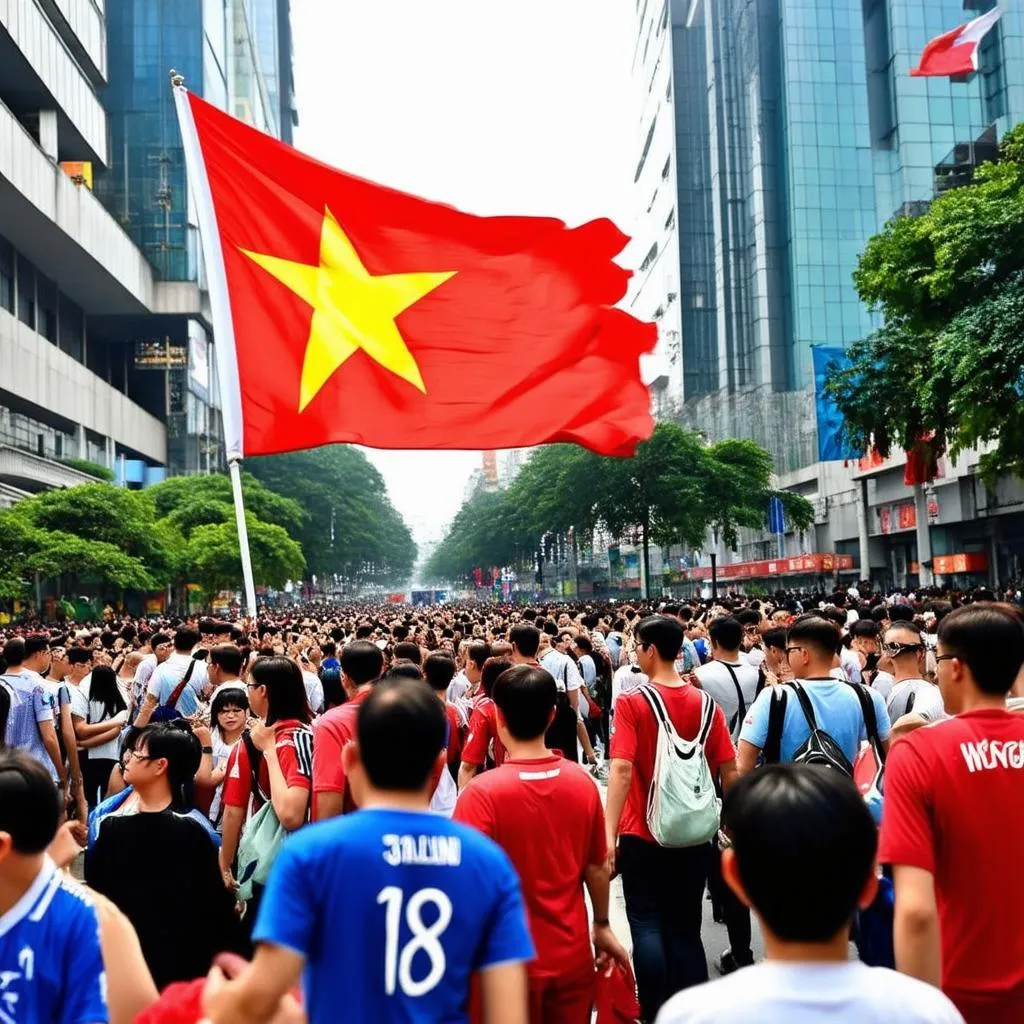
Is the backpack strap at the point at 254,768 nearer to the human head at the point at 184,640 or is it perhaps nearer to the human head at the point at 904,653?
the human head at the point at 904,653

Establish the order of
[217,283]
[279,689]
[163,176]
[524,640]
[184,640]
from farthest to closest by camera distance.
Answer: [163,176], [217,283], [184,640], [524,640], [279,689]

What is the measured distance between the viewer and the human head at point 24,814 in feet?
8.03

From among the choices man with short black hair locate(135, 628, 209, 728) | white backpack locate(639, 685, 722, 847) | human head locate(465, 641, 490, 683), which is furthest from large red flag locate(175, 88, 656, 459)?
white backpack locate(639, 685, 722, 847)

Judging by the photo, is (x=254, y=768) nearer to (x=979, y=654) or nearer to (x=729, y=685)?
(x=979, y=654)

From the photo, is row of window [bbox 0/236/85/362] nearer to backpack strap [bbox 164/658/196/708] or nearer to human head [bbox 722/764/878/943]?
backpack strap [bbox 164/658/196/708]

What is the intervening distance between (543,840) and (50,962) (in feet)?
4.99

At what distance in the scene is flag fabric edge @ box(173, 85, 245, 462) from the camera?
929 centimetres

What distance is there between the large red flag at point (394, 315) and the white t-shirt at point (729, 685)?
3781 millimetres

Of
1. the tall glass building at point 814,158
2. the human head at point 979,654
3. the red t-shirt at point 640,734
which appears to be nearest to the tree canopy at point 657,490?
the tall glass building at point 814,158

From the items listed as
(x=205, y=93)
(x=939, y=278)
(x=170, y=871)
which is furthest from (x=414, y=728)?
(x=205, y=93)

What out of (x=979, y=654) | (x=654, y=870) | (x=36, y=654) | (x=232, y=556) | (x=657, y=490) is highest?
(x=657, y=490)

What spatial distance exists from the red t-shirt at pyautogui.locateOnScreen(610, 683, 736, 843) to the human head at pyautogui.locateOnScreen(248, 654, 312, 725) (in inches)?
49.9

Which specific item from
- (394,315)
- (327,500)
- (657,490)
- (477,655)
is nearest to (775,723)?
(477,655)

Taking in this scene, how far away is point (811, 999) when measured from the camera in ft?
6.00
